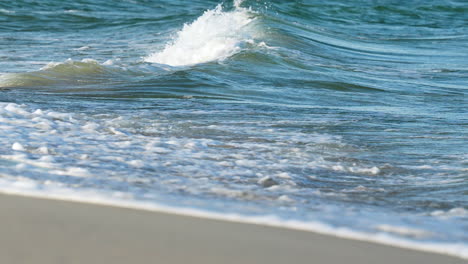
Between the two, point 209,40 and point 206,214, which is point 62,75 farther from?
point 206,214

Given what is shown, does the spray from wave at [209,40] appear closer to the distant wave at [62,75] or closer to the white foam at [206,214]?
the distant wave at [62,75]

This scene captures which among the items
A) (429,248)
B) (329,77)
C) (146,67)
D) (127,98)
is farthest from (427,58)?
(429,248)

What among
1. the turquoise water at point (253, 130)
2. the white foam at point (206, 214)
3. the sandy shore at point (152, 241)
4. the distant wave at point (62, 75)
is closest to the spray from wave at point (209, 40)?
the turquoise water at point (253, 130)

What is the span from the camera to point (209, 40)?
11.4m

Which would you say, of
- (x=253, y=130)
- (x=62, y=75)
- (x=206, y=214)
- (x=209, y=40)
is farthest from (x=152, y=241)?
(x=209, y=40)

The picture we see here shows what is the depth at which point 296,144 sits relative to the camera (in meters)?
4.60

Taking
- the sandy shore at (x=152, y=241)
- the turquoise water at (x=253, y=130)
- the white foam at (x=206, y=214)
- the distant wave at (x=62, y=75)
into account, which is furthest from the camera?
the distant wave at (x=62, y=75)

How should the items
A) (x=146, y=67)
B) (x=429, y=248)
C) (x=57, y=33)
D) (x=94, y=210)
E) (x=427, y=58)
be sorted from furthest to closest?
(x=57, y=33) → (x=427, y=58) → (x=146, y=67) → (x=94, y=210) → (x=429, y=248)

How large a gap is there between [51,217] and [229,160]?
1495 millimetres

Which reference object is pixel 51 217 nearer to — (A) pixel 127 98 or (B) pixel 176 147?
(B) pixel 176 147

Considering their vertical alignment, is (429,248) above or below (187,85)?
above

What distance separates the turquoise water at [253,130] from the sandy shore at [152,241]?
0.61 feet

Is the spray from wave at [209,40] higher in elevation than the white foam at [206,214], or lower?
lower

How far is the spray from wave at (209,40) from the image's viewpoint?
10.1 metres
